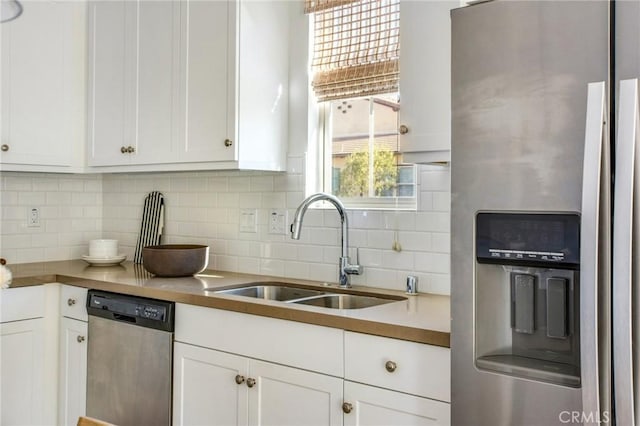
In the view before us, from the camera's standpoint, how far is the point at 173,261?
2938 millimetres

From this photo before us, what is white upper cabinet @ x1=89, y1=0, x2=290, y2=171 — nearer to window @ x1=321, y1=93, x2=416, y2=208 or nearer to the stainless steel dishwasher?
window @ x1=321, y1=93, x2=416, y2=208

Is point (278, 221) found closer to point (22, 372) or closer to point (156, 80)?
point (156, 80)

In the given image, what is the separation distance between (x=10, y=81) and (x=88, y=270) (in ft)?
3.36

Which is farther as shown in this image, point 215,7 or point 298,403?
point 215,7

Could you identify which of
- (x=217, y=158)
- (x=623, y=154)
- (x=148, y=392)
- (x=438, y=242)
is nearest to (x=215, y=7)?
(x=217, y=158)

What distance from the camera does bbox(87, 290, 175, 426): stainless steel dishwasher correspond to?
8.48 ft

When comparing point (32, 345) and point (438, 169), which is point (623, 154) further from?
point (32, 345)

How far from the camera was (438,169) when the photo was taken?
2.52 m

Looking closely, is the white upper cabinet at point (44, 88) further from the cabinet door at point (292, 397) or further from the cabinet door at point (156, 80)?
the cabinet door at point (292, 397)

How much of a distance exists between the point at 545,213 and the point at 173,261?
1.88 m

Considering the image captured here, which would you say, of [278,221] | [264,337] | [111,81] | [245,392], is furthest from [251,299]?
[111,81]

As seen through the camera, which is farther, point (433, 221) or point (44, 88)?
point (44, 88)

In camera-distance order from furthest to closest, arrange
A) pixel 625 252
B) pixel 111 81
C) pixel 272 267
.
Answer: pixel 111 81 → pixel 272 267 → pixel 625 252

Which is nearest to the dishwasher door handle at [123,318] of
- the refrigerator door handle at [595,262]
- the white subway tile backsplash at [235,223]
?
the white subway tile backsplash at [235,223]
